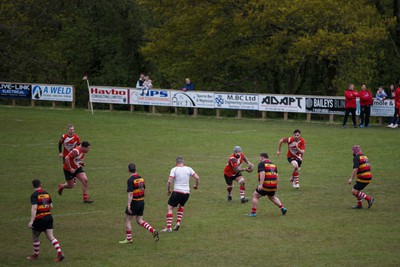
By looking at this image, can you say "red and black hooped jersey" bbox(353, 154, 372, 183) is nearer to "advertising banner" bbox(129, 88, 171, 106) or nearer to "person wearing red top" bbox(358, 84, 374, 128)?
"person wearing red top" bbox(358, 84, 374, 128)

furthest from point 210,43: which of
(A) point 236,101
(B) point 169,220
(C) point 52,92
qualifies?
(B) point 169,220

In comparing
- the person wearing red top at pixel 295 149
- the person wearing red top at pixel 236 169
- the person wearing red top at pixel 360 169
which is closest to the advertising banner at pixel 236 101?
the person wearing red top at pixel 295 149

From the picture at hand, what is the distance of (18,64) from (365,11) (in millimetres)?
32056

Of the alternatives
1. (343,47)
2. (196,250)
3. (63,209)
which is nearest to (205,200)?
(63,209)

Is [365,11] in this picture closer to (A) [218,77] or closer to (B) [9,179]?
(A) [218,77]

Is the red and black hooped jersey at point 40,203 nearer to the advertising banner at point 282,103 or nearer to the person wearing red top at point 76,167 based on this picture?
the person wearing red top at point 76,167

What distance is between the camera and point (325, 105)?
4625 centimetres

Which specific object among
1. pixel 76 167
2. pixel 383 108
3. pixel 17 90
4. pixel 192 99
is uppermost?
pixel 17 90

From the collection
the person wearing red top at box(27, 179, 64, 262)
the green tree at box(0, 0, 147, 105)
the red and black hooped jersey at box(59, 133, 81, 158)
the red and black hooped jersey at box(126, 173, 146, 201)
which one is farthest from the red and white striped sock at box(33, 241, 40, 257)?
the green tree at box(0, 0, 147, 105)

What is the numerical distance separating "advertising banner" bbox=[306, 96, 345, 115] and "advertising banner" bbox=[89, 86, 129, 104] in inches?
530

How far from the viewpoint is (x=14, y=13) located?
6775cm

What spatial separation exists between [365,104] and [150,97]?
51.5 ft

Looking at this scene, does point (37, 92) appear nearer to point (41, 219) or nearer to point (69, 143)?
point (69, 143)

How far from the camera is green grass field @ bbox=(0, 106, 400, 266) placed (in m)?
17.1
